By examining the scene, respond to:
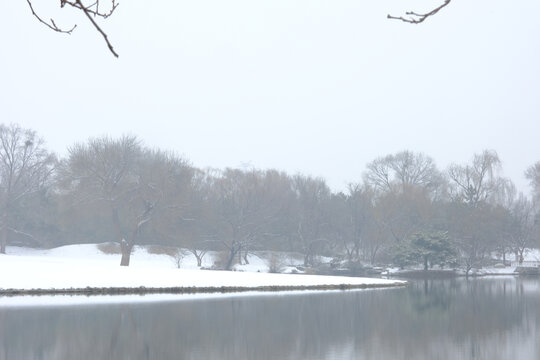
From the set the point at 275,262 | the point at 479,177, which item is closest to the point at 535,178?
the point at 479,177

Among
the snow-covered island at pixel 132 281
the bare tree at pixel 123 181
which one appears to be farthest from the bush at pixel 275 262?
the snow-covered island at pixel 132 281

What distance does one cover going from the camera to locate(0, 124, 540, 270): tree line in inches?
1885

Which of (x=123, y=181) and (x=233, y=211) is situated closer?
(x=123, y=181)

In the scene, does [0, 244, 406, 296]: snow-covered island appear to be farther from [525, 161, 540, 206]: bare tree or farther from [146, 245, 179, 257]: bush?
[525, 161, 540, 206]: bare tree

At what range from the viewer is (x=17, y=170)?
61.1m

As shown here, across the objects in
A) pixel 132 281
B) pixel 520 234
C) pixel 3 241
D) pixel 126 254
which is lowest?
Result: pixel 132 281

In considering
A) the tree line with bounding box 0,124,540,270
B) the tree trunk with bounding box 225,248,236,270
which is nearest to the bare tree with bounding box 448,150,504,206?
the tree line with bounding box 0,124,540,270

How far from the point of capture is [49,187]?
196 feet

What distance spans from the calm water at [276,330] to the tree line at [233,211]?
21029mm

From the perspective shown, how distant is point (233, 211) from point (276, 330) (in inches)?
1512

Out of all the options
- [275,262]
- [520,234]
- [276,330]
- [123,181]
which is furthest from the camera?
[520,234]

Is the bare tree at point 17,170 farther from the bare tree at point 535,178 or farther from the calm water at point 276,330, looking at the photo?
the bare tree at point 535,178

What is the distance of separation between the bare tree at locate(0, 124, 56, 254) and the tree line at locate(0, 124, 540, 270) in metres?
0.13

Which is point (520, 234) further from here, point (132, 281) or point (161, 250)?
point (132, 281)
